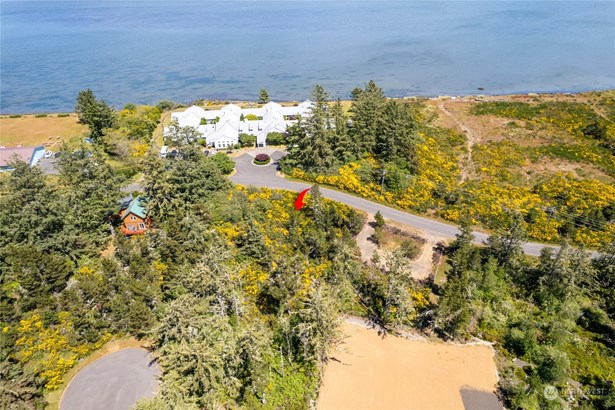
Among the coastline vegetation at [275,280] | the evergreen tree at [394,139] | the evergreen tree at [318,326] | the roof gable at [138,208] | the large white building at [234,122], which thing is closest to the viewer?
the evergreen tree at [318,326]

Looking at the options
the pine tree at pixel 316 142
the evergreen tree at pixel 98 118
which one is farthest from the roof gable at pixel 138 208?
the evergreen tree at pixel 98 118

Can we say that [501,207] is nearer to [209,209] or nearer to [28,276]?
[209,209]

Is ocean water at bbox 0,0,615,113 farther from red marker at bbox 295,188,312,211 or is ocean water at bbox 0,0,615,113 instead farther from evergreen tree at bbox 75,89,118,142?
red marker at bbox 295,188,312,211

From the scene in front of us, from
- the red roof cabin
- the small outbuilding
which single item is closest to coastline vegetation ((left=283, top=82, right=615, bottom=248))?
the red roof cabin

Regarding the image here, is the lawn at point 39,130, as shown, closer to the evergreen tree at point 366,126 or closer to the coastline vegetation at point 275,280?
the coastline vegetation at point 275,280

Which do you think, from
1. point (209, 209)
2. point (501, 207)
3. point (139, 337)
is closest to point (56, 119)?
point (209, 209)
